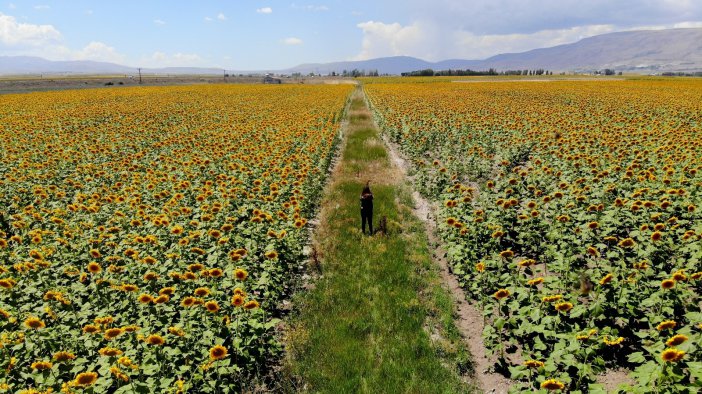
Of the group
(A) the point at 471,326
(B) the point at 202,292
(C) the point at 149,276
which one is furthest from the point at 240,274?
(A) the point at 471,326

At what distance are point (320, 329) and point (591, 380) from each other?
3.95 metres

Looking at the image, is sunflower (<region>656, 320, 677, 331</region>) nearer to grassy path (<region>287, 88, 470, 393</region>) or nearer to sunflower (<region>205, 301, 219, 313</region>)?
grassy path (<region>287, 88, 470, 393</region>)

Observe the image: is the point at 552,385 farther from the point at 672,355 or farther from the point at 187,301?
the point at 187,301

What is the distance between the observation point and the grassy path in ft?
18.4

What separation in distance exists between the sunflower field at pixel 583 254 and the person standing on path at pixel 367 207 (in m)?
1.88

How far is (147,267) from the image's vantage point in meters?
6.57

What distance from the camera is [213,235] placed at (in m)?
7.74

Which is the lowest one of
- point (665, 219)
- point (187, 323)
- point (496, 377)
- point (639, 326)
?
point (496, 377)

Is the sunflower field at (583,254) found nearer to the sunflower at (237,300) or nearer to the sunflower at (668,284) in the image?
the sunflower at (668,284)

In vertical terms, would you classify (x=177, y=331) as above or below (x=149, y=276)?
below

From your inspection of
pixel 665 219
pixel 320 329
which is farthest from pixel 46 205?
pixel 665 219

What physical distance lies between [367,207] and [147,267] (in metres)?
5.48

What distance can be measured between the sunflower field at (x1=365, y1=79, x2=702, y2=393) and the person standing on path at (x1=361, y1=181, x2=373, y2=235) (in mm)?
1880

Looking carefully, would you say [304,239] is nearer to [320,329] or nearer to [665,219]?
[320,329]
